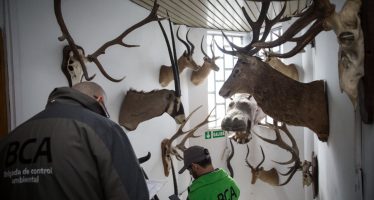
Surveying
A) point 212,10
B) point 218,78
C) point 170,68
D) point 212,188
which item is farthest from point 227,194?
point 218,78

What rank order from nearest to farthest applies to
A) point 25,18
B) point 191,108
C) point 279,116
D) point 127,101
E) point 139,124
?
point 25,18 → point 279,116 → point 127,101 → point 139,124 → point 191,108

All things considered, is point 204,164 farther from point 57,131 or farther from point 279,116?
point 57,131

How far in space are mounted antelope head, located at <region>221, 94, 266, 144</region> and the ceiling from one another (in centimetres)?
111

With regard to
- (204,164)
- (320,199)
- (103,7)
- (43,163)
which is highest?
(103,7)

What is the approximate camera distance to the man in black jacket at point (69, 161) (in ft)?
3.31

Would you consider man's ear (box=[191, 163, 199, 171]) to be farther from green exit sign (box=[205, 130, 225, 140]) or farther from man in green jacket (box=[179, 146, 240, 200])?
green exit sign (box=[205, 130, 225, 140])

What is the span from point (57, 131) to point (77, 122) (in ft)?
0.25

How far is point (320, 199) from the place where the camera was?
2.45 m

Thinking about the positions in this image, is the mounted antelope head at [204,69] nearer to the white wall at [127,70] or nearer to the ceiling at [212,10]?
the ceiling at [212,10]

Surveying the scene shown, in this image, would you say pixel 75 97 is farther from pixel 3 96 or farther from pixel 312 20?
pixel 312 20

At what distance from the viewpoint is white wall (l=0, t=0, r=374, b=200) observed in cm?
155

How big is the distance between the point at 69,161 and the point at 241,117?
2490 mm

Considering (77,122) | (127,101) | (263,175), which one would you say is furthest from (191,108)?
(77,122)

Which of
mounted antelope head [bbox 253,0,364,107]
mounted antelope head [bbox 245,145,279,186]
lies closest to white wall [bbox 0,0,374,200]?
mounted antelope head [bbox 253,0,364,107]
